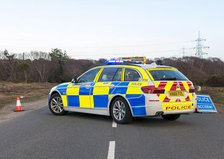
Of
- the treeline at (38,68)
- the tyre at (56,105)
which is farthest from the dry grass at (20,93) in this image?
the treeline at (38,68)

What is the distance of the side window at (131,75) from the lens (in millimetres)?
9069

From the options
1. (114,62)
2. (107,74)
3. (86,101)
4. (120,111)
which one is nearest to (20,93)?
(86,101)

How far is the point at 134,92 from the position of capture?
8820 millimetres

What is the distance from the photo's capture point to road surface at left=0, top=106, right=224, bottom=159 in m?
5.89

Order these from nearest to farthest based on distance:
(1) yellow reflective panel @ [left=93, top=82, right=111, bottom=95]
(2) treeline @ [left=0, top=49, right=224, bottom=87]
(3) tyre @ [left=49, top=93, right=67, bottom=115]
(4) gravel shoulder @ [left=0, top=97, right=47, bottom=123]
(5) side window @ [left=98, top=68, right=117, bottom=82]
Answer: (1) yellow reflective panel @ [left=93, top=82, right=111, bottom=95], (5) side window @ [left=98, top=68, right=117, bottom=82], (3) tyre @ [left=49, top=93, right=67, bottom=115], (4) gravel shoulder @ [left=0, top=97, right=47, bottom=123], (2) treeline @ [left=0, top=49, right=224, bottom=87]

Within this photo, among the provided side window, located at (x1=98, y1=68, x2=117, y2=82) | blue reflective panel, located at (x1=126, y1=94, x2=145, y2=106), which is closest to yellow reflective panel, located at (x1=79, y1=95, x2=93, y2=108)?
side window, located at (x1=98, y1=68, x2=117, y2=82)

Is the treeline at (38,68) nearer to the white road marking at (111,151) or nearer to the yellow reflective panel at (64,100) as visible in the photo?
the yellow reflective panel at (64,100)

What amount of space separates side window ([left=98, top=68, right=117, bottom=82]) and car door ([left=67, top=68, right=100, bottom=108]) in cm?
31

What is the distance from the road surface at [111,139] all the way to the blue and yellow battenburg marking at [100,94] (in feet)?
1.73

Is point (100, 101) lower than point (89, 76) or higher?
lower

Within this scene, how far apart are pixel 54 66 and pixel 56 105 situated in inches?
3378

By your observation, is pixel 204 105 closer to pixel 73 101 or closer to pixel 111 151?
pixel 73 101

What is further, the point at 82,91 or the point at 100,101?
the point at 82,91

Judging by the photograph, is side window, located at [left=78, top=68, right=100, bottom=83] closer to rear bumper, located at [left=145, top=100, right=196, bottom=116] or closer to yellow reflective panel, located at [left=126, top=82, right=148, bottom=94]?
yellow reflective panel, located at [left=126, top=82, right=148, bottom=94]
